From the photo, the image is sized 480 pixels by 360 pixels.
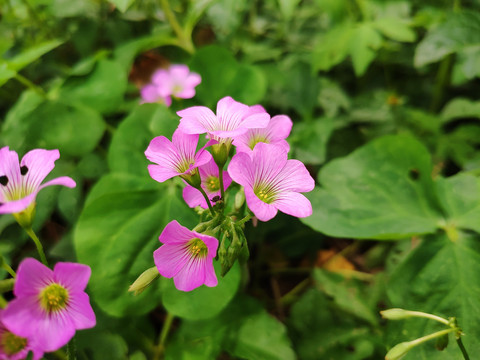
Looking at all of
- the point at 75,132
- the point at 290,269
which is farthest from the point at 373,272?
the point at 75,132

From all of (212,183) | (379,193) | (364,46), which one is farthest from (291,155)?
(364,46)

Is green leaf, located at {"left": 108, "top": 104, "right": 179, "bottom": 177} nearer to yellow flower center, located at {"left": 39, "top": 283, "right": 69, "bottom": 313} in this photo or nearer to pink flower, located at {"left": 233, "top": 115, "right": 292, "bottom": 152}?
pink flower, located at {"left": 233, "top": 115, "right": 292, "bottom": 152}

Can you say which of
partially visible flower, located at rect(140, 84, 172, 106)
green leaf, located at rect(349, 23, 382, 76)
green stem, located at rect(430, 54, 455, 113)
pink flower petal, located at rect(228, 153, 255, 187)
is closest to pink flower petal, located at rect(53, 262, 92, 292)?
pink flower petal, located at rect(228, 153, 255, 187)

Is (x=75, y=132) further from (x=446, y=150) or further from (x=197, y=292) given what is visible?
(x=446, y=150)

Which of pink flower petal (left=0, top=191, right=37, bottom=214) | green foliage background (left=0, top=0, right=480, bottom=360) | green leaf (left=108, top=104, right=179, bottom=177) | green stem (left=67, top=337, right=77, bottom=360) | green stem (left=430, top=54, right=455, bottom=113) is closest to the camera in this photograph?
pink flower petal (left=0, top=191, right=37, bottom=214)

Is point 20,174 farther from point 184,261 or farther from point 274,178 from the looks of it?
point 274,178

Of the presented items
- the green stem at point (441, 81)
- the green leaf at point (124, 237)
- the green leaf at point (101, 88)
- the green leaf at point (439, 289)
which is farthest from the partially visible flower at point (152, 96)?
the green stem at point (441, 81)

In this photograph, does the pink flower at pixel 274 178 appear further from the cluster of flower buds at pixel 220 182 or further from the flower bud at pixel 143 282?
the flower bud at pixel 143 282
